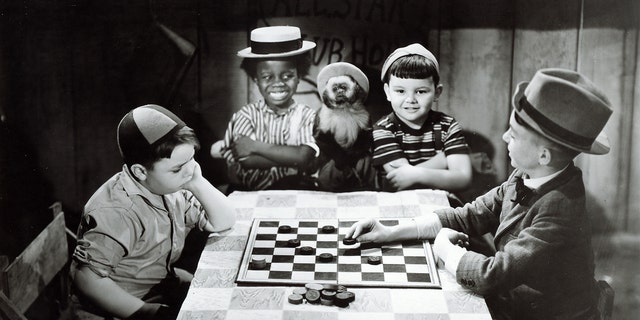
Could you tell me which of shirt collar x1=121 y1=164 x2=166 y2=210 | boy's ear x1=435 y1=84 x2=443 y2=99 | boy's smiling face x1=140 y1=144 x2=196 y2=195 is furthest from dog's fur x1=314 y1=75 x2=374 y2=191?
shirt collar x1=121 y1=164 x2=166 y2=210

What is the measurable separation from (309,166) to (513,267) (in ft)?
4.42

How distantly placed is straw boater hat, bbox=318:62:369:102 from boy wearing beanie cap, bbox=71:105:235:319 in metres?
0.80

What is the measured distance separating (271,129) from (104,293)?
47.9 inches

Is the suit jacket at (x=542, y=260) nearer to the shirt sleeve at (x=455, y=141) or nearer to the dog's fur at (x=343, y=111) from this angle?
the shirt sleeve at (x=455, y=141)

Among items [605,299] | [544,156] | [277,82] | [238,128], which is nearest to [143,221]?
[238,128]

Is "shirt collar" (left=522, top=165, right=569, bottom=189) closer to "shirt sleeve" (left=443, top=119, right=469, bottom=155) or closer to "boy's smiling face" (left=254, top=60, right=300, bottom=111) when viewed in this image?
"shirt sleeve" (left=443, top=119, right=469, bottom=155)

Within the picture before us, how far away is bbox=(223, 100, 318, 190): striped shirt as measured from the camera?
3246 mm

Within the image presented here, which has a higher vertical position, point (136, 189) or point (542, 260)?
point (136, 189)

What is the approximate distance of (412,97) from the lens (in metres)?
3.04

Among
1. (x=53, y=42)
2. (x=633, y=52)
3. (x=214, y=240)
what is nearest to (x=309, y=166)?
(x=214, y=240)

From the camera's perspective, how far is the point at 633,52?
2.25 meters

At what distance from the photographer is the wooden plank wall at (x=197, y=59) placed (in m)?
2.95

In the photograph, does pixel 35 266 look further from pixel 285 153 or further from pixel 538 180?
pixel 538 180

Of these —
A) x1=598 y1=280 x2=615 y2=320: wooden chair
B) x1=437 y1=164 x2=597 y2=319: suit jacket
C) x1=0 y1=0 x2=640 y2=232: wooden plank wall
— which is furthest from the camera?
x1=0 y1=0 x2=640 y2=232: wooden plank wall
